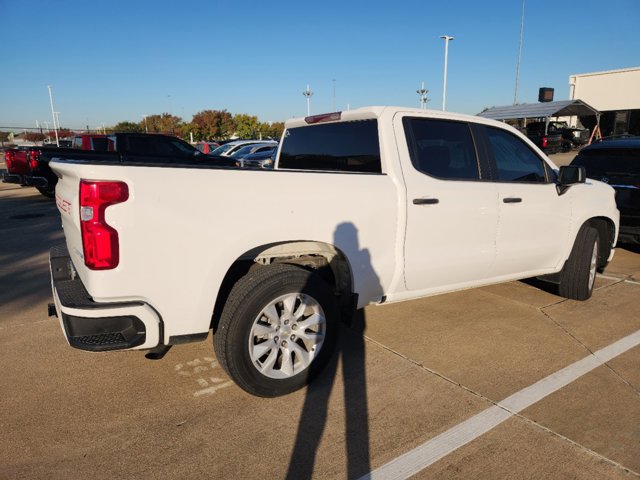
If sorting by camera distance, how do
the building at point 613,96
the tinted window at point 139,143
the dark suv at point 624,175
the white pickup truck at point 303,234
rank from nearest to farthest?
the white pickup truck at point 303,234 < the dark suv at point 624,175 < the tinted window at point 139,143 < the building at point 613,96

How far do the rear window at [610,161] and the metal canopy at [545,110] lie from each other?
790 inches

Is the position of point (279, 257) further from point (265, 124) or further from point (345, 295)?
point (265, 124)

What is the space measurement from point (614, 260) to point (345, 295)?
214 inches

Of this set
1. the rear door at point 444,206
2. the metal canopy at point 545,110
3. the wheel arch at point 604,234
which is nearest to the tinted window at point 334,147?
the rear door at point 444,206

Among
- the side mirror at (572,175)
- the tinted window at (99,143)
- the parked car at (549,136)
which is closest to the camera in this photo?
the side mirror at (572,175)

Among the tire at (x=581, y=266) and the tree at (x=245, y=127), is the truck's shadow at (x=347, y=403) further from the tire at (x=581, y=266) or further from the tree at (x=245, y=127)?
the tree at (x=245, y=127)

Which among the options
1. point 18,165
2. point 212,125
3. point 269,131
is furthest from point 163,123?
point 18,165

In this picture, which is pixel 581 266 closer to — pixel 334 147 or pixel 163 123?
pixel 334 147

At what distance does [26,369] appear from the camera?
3465mm

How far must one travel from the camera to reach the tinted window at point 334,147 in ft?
11.9

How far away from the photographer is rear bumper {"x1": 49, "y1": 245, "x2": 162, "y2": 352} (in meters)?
2.46

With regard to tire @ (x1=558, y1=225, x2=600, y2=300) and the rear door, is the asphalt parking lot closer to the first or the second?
tire @ (x1=558, y1=225, x2=600, y2=300)

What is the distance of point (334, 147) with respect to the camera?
404 centimetres

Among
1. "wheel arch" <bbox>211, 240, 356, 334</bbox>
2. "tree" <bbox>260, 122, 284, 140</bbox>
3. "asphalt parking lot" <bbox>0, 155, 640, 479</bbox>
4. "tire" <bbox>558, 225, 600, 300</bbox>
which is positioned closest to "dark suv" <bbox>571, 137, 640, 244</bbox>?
"tire" <bbox>558, 225, 600, 300</bbox>
